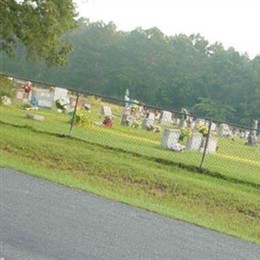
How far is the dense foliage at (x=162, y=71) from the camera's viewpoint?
292 feet

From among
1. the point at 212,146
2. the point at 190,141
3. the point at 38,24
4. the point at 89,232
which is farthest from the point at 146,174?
the point at 38,24

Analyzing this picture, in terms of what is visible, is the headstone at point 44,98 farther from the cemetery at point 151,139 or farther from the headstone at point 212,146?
the headstone at point 212,146

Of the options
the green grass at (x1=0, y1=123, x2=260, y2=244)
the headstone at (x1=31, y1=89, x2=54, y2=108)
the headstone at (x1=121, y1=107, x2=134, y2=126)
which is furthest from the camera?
the headstone at (x1=31, y1=89, x2=54, y2=108)

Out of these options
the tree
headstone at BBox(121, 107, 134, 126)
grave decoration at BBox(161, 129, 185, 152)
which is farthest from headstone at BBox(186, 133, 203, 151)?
headstone at BBox(121, 107, 134, 126)

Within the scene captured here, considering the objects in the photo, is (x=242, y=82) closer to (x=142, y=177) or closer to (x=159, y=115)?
(x=159, y=115)

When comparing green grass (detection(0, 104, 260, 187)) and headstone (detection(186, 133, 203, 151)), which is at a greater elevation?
headstone (detection(186, 133, 203, 151))

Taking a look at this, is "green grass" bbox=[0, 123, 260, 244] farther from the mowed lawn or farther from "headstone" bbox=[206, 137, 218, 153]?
"headstone" bbox=[206, 137, 218, 153]

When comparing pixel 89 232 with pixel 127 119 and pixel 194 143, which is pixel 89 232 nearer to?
pixel 194 143

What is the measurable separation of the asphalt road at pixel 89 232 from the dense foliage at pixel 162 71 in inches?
2966

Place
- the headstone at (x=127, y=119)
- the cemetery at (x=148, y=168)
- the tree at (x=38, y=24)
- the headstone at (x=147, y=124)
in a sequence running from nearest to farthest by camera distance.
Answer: the cemetery at (x=148, y=168), the tree at (x=38, y=24), the headstone at (x=147, y=124), the headstone at (x=127, y=119)

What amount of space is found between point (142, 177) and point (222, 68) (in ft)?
276

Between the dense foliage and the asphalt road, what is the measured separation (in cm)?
7535

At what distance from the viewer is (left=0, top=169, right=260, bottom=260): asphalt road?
6609 millimetres

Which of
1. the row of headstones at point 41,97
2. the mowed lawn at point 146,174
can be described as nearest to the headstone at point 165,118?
the row of headstones at point 41,97
